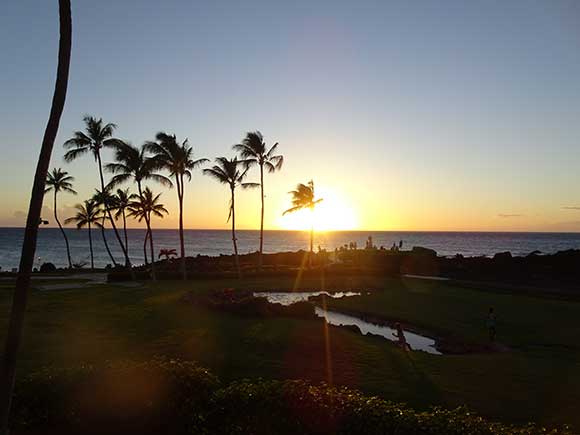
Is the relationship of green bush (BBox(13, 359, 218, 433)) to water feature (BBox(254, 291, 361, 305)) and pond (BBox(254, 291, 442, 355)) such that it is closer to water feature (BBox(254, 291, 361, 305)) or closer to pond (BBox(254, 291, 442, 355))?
pond (BBox(254, 291, 442, 355))

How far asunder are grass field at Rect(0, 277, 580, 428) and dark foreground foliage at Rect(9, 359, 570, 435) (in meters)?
4.48

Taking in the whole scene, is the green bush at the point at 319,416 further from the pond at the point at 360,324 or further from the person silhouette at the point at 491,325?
the person silhouette at the point at 491,325

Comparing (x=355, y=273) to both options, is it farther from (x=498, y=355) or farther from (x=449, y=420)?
(x=449, y=420)

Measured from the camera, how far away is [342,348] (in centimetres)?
1841

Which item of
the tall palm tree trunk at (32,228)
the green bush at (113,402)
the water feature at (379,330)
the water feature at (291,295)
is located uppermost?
the tall palm tree trunk at (32,228)

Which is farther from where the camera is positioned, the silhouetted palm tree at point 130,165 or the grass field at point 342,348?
the silhouetted palm tree at point 130,165

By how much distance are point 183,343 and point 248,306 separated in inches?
297

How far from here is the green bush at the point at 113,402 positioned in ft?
31.5

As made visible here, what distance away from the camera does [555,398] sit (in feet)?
45.7

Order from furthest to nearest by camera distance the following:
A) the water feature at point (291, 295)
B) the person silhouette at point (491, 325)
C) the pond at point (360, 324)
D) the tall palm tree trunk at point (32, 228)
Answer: the water feature at point (291, 295)
the pond at point (360, 324)
the person silhouette at point (491, 325)
the tall palm tree trunk at point (32, 228)

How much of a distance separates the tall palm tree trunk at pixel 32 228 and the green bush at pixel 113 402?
1.61 metres

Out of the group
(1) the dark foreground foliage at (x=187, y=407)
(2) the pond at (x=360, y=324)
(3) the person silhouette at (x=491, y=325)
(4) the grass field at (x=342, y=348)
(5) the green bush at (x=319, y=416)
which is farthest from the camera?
(2) the pond at (x=360, y=324)

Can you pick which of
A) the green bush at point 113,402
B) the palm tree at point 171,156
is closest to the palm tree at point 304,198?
the palm tree at point 171,156

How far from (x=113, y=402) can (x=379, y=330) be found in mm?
19296
